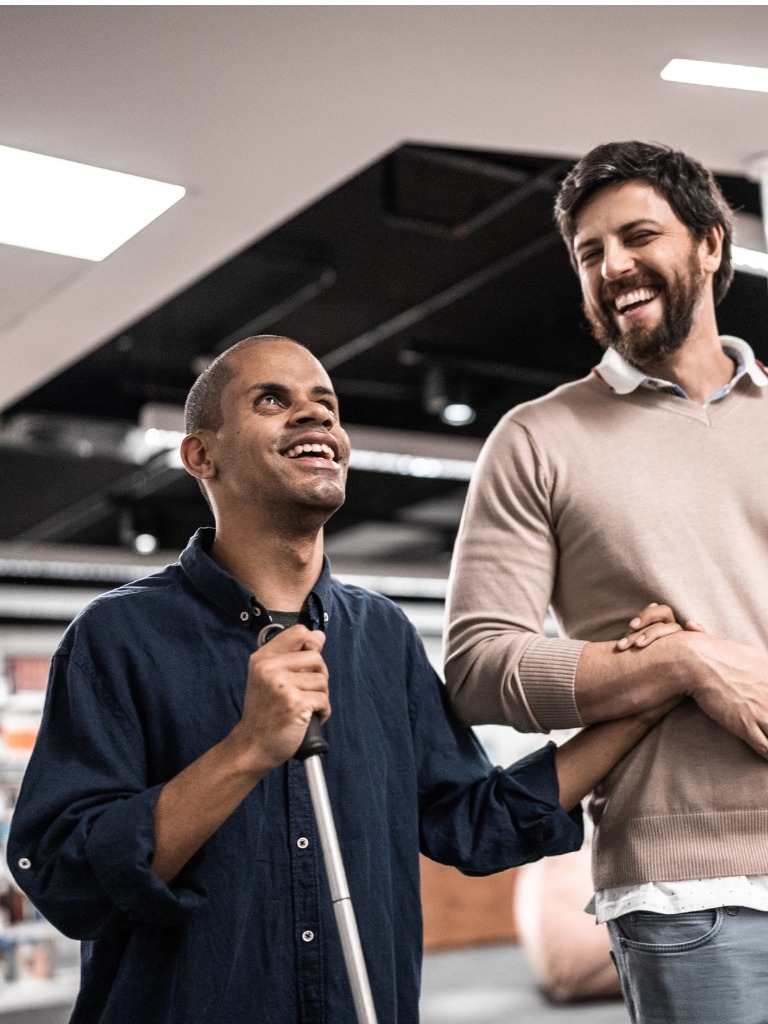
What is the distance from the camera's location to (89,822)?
176 centimetres

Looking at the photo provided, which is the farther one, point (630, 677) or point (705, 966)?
point (630, 677)

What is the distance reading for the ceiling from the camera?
3.07 meters

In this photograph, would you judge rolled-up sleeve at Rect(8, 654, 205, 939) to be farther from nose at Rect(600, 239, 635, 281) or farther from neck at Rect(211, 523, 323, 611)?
nose at Rect(600, 239, 635, 281)

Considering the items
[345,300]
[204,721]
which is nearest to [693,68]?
[204,721]

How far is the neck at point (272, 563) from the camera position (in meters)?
2.07

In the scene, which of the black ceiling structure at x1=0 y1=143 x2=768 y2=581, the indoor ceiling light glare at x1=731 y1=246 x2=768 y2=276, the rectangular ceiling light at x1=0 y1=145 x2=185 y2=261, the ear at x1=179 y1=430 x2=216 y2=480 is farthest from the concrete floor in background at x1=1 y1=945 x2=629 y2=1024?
the ear at x1=179 y1=430 x2=216 y2=480

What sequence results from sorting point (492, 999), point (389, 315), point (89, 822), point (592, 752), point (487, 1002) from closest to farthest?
point (89, 822)
point (592, 752)
point (389, 315)
point (487, 1002)
point (492, 999)

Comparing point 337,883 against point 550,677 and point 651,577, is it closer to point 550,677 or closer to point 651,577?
point 550,677

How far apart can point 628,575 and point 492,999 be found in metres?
6.28

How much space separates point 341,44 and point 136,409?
5.70 m

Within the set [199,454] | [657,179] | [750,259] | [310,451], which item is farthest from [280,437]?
[750,259]

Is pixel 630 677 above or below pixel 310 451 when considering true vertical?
below

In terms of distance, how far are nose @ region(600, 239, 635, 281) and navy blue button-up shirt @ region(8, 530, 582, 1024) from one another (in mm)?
700

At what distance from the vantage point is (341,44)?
10.2 ft
